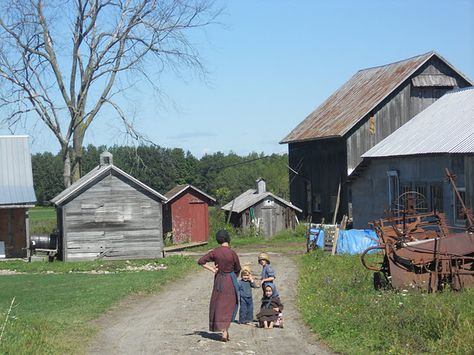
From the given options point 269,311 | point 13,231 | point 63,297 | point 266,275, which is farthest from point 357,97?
point 269,311

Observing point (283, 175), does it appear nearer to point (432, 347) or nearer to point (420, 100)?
point (420, 100)

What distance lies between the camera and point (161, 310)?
17.5 metres

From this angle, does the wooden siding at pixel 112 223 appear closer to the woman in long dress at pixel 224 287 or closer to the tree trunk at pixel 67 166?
the tree trunk at pixel 67 166

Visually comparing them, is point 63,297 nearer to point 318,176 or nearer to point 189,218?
point 318,176

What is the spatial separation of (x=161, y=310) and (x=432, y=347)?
25.9ft

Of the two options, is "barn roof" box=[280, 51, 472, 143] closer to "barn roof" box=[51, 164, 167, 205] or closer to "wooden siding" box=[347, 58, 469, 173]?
"wooden siding" box=[347, 58, 469, 173]

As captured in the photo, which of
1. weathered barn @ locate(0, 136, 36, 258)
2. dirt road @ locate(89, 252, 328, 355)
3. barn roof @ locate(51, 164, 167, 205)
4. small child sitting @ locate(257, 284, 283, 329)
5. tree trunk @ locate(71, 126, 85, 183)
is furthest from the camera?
tree trunk @ locate(71, 126, 85, 183)

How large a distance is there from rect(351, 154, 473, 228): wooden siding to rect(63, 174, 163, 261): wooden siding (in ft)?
30.0

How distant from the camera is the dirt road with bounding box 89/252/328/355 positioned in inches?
482

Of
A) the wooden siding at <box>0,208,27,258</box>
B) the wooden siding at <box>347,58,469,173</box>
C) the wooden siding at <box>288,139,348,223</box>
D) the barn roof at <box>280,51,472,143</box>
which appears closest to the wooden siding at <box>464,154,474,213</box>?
the barn roof at <box>280,51,472,143</box>

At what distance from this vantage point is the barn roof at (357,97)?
129ft

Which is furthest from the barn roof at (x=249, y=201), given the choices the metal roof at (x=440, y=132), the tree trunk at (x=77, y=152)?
the metal roof at (x=440, y=132)

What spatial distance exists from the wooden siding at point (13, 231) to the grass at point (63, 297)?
502cm

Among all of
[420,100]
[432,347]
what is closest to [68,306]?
[432,347]
